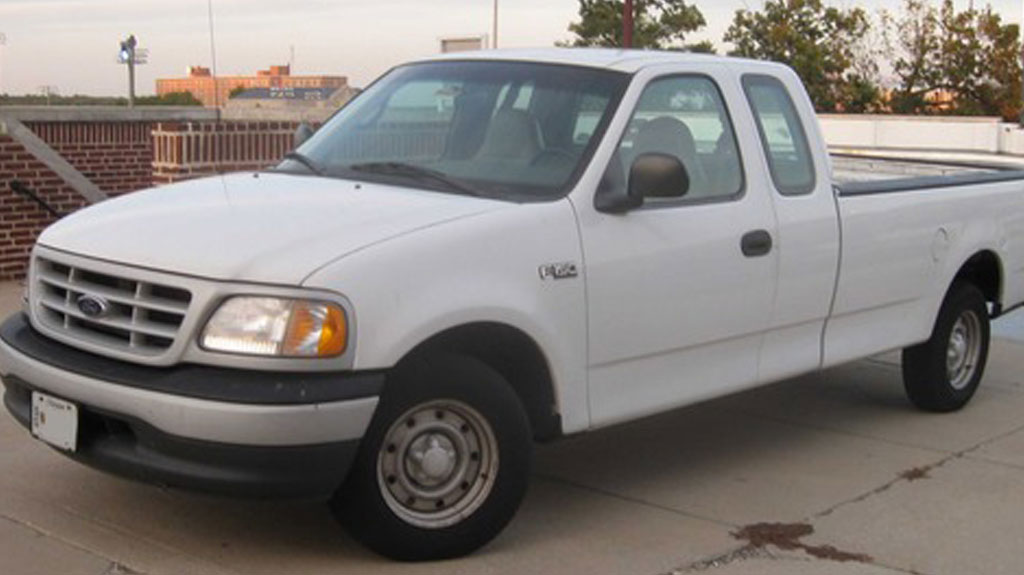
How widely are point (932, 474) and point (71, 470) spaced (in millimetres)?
3876

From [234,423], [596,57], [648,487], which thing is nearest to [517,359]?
[234,423]

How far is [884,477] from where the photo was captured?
249 inches

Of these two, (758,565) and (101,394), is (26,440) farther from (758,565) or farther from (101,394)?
(758,565)

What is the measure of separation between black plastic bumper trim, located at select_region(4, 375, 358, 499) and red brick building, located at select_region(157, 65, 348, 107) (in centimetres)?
4898

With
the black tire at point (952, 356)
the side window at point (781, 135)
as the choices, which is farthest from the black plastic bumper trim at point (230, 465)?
the black tire at point (952, 356)

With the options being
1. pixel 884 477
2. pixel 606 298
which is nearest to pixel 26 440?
pixel 606 298

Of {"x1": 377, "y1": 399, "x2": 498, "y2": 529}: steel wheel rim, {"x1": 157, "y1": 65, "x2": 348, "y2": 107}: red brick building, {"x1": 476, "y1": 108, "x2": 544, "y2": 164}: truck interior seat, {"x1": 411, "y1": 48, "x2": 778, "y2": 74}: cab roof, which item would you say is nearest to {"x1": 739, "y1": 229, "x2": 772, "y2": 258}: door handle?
{"x1": 411, "y1": 48, "x2": 778, "y2": 74}: cab roof

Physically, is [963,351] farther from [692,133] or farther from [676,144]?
[676,144]

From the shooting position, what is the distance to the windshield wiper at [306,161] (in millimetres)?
5599

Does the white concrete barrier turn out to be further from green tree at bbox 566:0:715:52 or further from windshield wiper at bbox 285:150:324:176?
windshield wiper at bbox 285:150:324:176

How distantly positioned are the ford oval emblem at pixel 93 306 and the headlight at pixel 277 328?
475 mm

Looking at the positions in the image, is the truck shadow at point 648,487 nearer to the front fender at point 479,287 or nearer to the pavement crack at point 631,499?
the pavement crack at point 631,499

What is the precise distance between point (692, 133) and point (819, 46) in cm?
3859

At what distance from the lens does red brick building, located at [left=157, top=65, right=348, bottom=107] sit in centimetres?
5729
